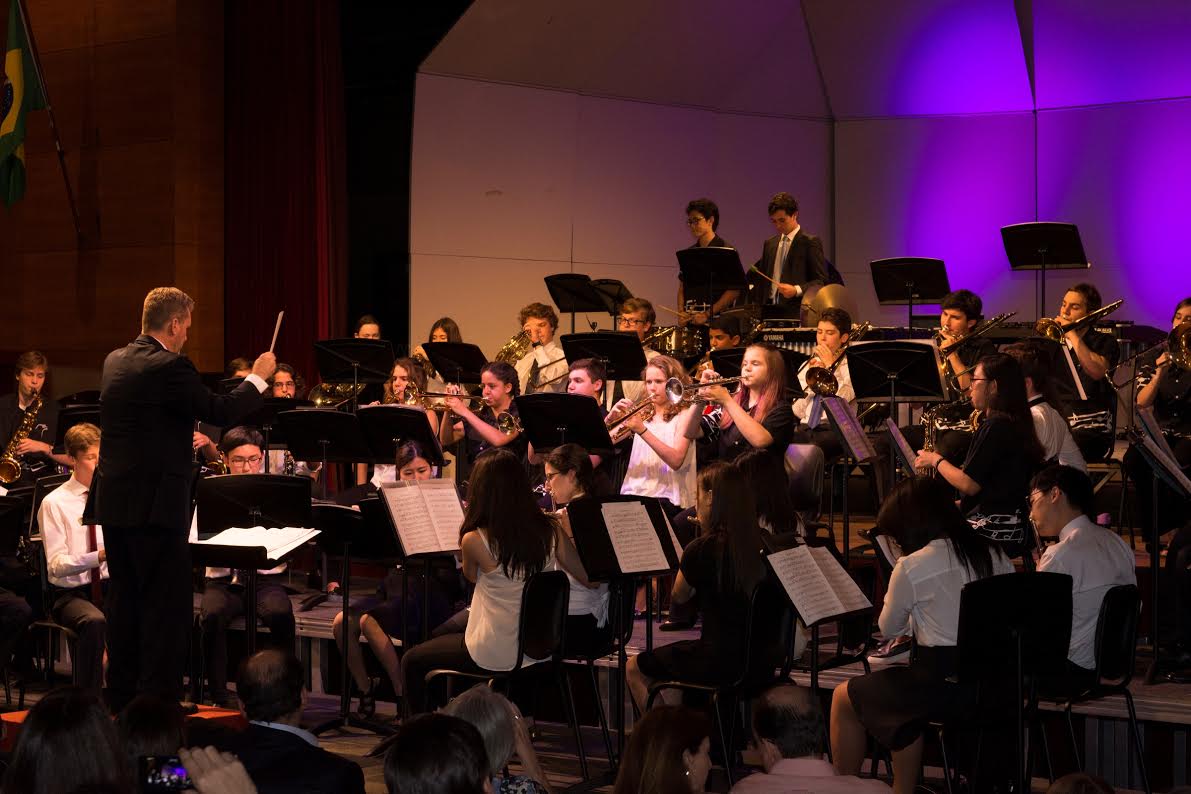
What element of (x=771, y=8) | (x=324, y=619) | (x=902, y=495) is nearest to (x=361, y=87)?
(x=771, y=8)

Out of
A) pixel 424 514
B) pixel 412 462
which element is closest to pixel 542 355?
pixel 412 462

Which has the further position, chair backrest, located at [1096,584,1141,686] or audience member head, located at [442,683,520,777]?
chair backrest, located at [1096,584,1141,686]

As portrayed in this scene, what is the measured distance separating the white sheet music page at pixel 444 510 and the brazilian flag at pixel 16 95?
6983 mm

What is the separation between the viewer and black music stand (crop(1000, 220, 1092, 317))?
9375mm

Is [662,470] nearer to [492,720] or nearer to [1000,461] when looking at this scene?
[1000,461]

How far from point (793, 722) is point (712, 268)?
233 inches

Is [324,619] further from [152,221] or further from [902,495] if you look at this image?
[152,221]

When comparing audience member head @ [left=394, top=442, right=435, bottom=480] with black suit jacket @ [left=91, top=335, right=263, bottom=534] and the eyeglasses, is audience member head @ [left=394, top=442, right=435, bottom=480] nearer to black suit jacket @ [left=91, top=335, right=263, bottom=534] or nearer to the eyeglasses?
the eyeglasses

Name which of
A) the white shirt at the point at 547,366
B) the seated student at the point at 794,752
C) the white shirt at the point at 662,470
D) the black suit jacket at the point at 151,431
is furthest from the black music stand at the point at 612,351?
the seated student at the point at 794,752

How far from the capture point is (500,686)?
575 cm

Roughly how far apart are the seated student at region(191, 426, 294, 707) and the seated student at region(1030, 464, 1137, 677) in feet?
11.5

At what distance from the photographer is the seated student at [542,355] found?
9.44 m

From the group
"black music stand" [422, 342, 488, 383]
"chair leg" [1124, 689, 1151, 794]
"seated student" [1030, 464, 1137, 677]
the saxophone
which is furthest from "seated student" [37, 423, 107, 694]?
"chair leg" [1124, 689, 1151, 794]

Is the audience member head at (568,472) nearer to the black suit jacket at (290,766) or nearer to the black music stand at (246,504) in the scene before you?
the black music stand at (246,504)
